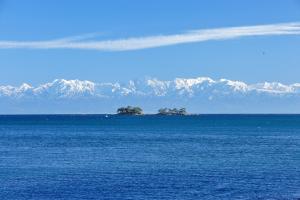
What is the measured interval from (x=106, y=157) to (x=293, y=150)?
2824 cm

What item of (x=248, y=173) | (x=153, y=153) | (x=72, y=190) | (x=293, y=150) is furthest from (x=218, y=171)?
(x=293, y=150)

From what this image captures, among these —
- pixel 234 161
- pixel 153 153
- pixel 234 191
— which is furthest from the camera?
pixel 153 153

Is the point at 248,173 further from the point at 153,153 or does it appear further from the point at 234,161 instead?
the point at 153,153

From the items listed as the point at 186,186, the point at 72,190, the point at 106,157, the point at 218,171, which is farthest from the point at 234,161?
the point at 72,190

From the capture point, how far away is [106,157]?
8112 centimetres

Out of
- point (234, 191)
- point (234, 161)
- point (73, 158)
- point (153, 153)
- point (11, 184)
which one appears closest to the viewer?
point (234, 191)

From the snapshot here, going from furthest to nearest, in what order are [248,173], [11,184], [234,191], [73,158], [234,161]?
[73,158] → [234,161] → [248,173] → [11,184] → [234,191]

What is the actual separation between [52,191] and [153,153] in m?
37.6

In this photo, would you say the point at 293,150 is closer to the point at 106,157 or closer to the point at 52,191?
the point at 106,157

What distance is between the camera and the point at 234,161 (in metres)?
74.5

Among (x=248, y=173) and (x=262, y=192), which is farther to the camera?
(x=248, y=173)

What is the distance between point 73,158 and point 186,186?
29.6 meters

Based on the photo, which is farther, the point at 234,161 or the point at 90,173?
the point at 234,161

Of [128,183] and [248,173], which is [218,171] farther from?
[128,183]
